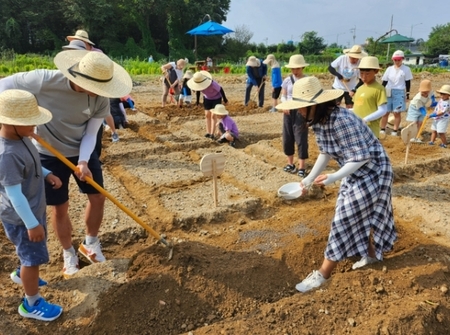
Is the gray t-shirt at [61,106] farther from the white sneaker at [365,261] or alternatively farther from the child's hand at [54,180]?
the white sneaker at [365,261]

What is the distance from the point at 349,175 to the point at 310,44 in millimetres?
49686

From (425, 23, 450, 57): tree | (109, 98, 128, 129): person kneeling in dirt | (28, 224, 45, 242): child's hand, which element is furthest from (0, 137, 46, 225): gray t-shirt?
(425, 23, 450, 57): tree

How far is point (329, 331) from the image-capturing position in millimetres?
2475

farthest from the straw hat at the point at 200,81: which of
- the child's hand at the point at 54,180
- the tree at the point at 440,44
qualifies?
the tree at the point at 440,44

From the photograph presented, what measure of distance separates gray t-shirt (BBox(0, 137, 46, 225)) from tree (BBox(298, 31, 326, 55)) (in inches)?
1904

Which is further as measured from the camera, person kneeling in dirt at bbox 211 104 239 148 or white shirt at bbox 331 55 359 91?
person kneeling in dirt at bbox 211 104 239 148

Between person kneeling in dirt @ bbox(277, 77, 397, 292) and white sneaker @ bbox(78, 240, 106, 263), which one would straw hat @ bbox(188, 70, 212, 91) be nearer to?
white sneaker @ bbox(78, 240, 106, 263)

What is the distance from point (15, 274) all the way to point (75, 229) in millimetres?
1041

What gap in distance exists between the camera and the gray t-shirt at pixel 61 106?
105 inches

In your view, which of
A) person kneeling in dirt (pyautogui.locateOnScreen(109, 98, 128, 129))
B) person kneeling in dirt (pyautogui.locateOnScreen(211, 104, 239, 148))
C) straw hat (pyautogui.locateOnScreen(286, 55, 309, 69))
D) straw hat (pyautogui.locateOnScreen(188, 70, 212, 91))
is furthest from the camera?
person kneeling in dirt (pyautogui.locateOnScreen(109, 98, 128, 129))

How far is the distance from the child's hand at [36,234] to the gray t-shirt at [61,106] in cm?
70

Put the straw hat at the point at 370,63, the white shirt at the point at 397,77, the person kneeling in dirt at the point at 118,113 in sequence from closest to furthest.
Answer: the straw hat at the point at 370,63 → the white shirt at the point at 397,77 → the person kneeling in dirt at the point at 118,113

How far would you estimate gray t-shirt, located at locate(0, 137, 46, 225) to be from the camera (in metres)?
2.22

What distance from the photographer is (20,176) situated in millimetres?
2271
